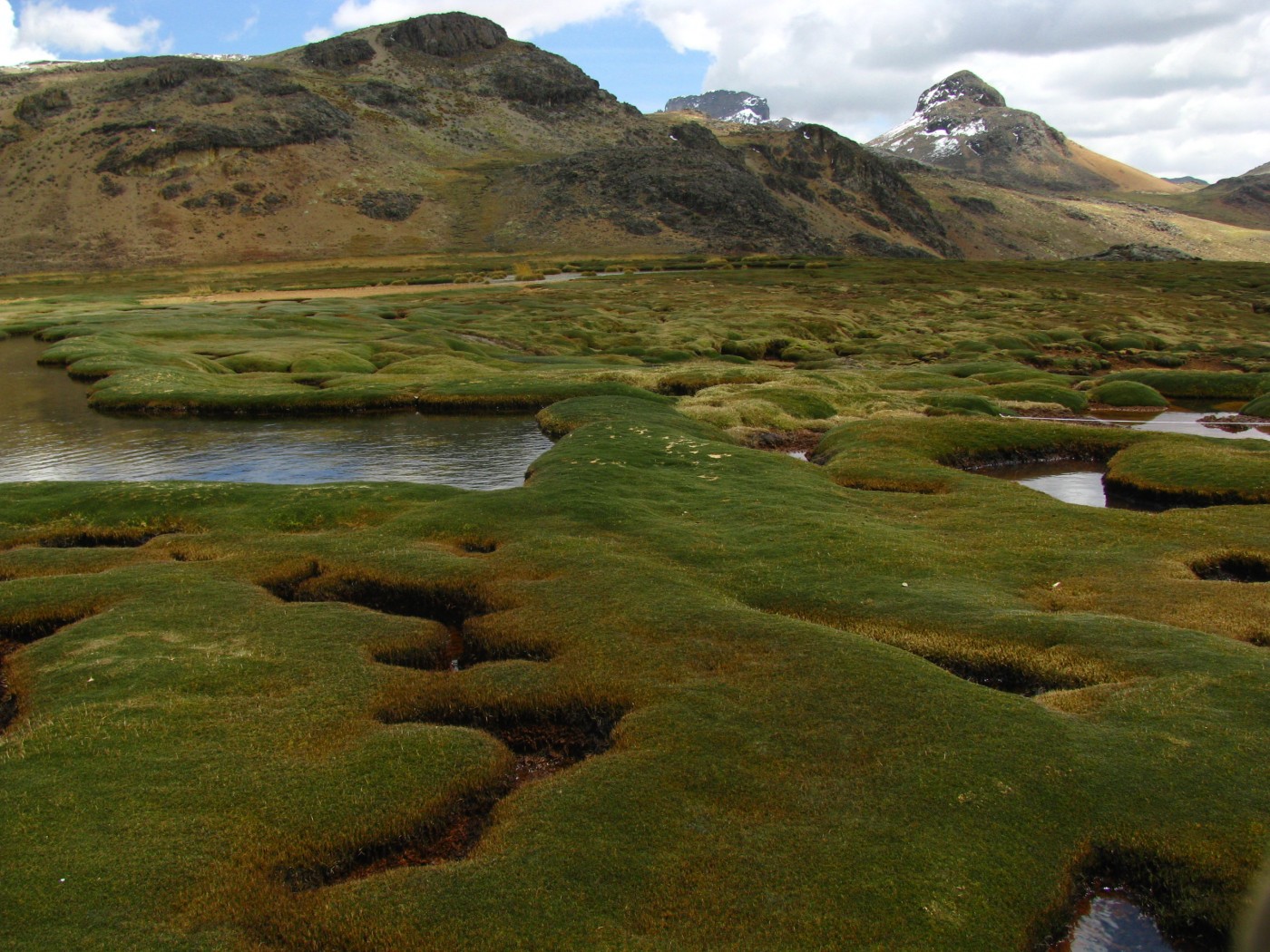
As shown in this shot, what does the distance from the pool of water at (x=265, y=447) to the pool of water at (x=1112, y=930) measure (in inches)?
1053

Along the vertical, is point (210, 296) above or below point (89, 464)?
above

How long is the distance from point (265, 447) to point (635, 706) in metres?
33.0

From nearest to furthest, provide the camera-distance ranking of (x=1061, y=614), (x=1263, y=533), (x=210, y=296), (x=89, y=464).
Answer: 1. (x=1061, y=614)
2. (x=1263, y=533)
3. (x=89, y=464)
4. (x=210, y=296)

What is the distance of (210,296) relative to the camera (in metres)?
131

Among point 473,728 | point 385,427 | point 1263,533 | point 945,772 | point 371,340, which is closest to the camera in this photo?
point 945,772

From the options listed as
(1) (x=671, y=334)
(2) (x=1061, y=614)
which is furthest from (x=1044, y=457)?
(1) (x=671, y=334)

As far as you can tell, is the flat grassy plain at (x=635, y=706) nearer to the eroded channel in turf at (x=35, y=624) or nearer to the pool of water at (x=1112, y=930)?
the eroded channel in turf at (x=35, y=624)

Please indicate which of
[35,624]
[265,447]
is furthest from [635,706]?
[265,447]

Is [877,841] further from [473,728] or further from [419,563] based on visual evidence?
[419,563]

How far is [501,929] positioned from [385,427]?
39.8 metres

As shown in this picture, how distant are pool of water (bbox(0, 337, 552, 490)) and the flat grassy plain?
675cm

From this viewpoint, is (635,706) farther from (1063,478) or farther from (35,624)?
(1063,478)

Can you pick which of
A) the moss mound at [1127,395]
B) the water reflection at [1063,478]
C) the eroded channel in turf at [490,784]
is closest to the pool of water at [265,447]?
the eroded channel in turf at [490,784]

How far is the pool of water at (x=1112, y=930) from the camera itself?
1170 centimetres
